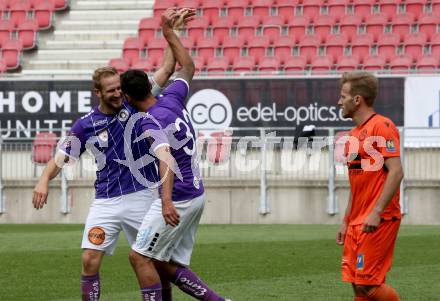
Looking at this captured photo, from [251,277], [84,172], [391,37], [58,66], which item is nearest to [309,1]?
[391,37]

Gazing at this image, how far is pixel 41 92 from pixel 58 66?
4.25m

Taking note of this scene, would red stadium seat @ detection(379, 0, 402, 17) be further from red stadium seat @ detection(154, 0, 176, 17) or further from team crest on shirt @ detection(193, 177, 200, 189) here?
team crest on shirt @ detection(193, 177, 200, 189)

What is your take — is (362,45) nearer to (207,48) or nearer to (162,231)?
(207,48)

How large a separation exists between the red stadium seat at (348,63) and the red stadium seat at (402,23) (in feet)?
4.83

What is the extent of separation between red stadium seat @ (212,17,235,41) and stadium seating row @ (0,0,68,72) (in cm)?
431

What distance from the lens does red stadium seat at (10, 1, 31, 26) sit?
28.5 m

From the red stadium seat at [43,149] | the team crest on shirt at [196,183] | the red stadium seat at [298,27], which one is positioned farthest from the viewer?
the red stadium seat at [298,27]

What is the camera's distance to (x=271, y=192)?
2091 cm

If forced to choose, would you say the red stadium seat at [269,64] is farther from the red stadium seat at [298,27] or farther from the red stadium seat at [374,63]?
the red stadium seat at [374,63]

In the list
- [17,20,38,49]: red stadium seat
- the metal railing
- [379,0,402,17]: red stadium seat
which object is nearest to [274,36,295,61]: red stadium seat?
[379,0,402,17]: red stadium seat

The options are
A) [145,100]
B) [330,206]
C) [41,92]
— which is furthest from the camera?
[41,92]

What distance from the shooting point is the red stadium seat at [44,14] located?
92.3 feet

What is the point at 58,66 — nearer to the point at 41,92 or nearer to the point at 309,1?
the point at 41,92

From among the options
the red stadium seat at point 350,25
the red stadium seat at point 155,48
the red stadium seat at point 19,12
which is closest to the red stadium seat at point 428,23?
the red stadium seat at point 350,25
